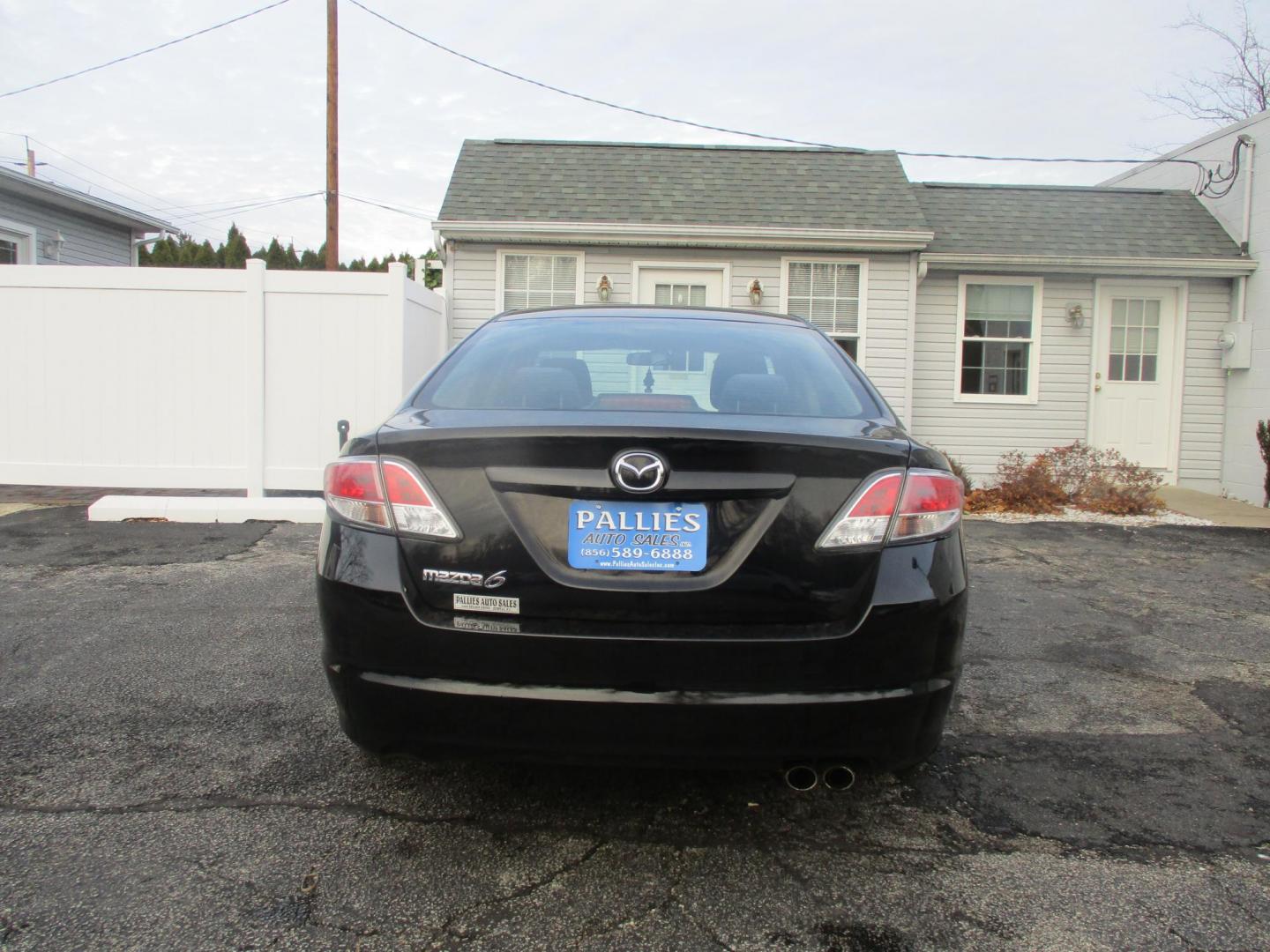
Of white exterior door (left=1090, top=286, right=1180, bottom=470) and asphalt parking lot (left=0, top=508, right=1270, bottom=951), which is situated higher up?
white exterior door (left=1090, top=286, right=1180, bottom=470)

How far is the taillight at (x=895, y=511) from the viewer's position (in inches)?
82.9

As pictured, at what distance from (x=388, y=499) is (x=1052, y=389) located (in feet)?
35.0

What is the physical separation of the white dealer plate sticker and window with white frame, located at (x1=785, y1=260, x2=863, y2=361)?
30.1 feet

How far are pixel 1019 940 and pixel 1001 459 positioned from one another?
9.86m

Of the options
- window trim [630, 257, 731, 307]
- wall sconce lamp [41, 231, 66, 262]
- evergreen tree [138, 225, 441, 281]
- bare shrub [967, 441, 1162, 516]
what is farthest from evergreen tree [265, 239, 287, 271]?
bare shrub [967, 441, 1162, 516]

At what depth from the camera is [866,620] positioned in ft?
6.83

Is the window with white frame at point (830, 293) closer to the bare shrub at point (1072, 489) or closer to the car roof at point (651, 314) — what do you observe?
the bare shrub at point (1072, 489)

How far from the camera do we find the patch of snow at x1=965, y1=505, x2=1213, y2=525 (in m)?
8.70

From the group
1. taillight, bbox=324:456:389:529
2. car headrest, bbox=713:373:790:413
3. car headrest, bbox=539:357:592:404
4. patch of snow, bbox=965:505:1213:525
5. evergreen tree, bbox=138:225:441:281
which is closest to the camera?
taillight, bbox=324:456:389:529

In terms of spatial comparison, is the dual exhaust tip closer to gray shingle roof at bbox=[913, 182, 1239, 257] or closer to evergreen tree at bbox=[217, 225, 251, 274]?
gray shingle roof at bbox=[913, 182, 1239, 257]

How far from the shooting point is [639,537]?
6.80 feet

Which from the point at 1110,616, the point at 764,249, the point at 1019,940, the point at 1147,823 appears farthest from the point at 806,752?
the point at 764,249

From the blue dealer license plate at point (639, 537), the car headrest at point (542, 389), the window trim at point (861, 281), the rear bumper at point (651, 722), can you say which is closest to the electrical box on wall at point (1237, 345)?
the window trim at point (861, 281)

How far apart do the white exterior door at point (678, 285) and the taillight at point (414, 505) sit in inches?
348
